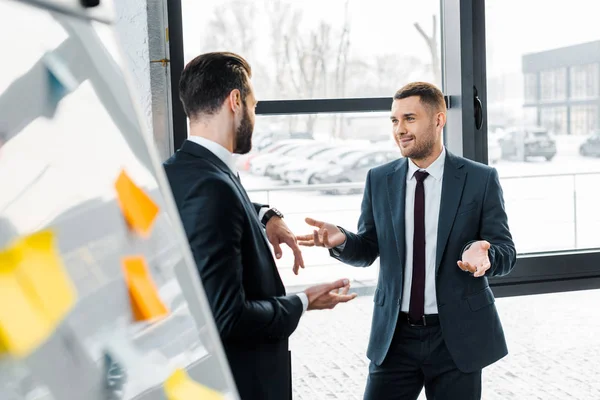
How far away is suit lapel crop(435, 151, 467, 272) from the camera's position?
221 cm

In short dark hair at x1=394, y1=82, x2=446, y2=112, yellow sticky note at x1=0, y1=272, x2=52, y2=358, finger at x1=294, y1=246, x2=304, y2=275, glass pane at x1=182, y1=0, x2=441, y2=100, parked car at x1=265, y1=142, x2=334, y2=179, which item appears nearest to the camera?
yellow sticky note at x1=0, y1=272, x2=52, y2=358

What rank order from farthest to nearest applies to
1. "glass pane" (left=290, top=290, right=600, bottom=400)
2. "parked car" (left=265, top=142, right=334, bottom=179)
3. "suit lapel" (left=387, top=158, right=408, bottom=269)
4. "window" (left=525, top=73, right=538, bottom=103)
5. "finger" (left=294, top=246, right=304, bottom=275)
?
"glass pane" (left=290, top=290, right=600, bottom=400)
"parked car" (left=265, top=142, right=334, bottom=179)
"window" (left=525, top=73, right=538, bottom=103)
"suit lapel" (left=387, top=158, right=408, bottom=269)
"finger" (left=294, top=246, right=304, bottom=275)

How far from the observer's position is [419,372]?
2242 millimetres

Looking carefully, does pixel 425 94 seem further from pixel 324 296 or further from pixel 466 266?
pixel 324 296

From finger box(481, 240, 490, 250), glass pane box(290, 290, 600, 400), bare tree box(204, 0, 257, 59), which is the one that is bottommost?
glass pane box(290, 290, 600, 400)

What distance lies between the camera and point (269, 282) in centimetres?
151

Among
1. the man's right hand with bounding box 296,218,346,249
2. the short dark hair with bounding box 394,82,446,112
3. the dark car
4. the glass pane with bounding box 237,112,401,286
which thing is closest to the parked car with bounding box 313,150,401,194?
the glass pane with bounding box 237,112,401,286

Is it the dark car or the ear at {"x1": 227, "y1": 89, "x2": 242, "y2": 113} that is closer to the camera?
the ear at {"x1": 227, "y1": 89, "x2": 242, "y2": 113}

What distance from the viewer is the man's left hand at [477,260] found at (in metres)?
2.03

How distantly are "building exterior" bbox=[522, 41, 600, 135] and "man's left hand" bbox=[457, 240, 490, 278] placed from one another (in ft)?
4.25

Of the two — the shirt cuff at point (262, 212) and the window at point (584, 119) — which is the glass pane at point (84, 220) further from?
the window at point (584, 119)

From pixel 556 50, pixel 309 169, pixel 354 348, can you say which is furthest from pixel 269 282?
pixel 354 348

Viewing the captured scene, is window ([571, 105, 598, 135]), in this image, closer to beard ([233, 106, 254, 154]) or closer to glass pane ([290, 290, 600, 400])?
glass pane ([290, 290, 600, 400])

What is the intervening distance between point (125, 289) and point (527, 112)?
301cm
